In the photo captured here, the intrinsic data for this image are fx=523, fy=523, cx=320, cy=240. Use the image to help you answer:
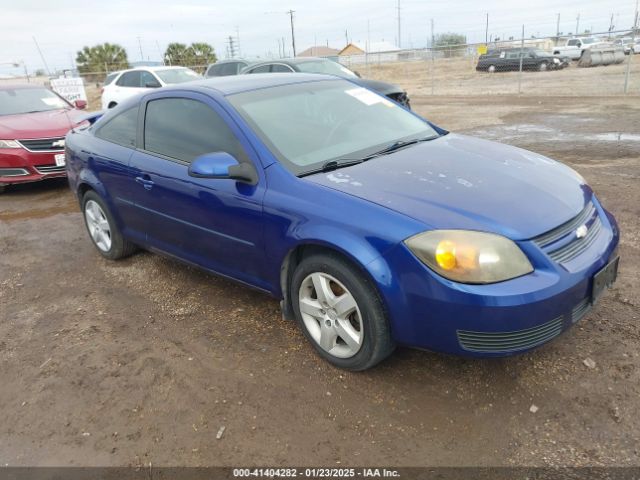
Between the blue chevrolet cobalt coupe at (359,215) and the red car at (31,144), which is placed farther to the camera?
the red car at (31,144)

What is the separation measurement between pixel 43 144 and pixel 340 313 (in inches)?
251

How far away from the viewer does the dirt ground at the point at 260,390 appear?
8.02ft

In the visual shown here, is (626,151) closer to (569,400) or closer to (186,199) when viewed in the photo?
(569,400)

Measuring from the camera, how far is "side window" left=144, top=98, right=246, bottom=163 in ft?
11.1

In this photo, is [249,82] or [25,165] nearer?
[249,82]

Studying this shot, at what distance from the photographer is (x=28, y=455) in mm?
2578

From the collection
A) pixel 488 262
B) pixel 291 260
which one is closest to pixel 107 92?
pixel 291 260

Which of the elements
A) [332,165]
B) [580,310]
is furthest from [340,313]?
[580,310]

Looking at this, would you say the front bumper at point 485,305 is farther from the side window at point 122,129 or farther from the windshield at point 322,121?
the side window at point 122,129

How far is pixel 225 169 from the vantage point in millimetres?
3088

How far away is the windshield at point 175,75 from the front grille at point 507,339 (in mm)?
11943

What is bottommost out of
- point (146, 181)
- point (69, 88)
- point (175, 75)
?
point (69, 88)

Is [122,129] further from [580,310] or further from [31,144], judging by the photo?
[31,144]

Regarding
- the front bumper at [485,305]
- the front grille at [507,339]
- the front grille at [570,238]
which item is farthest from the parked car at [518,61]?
the front grille at [507,339]
